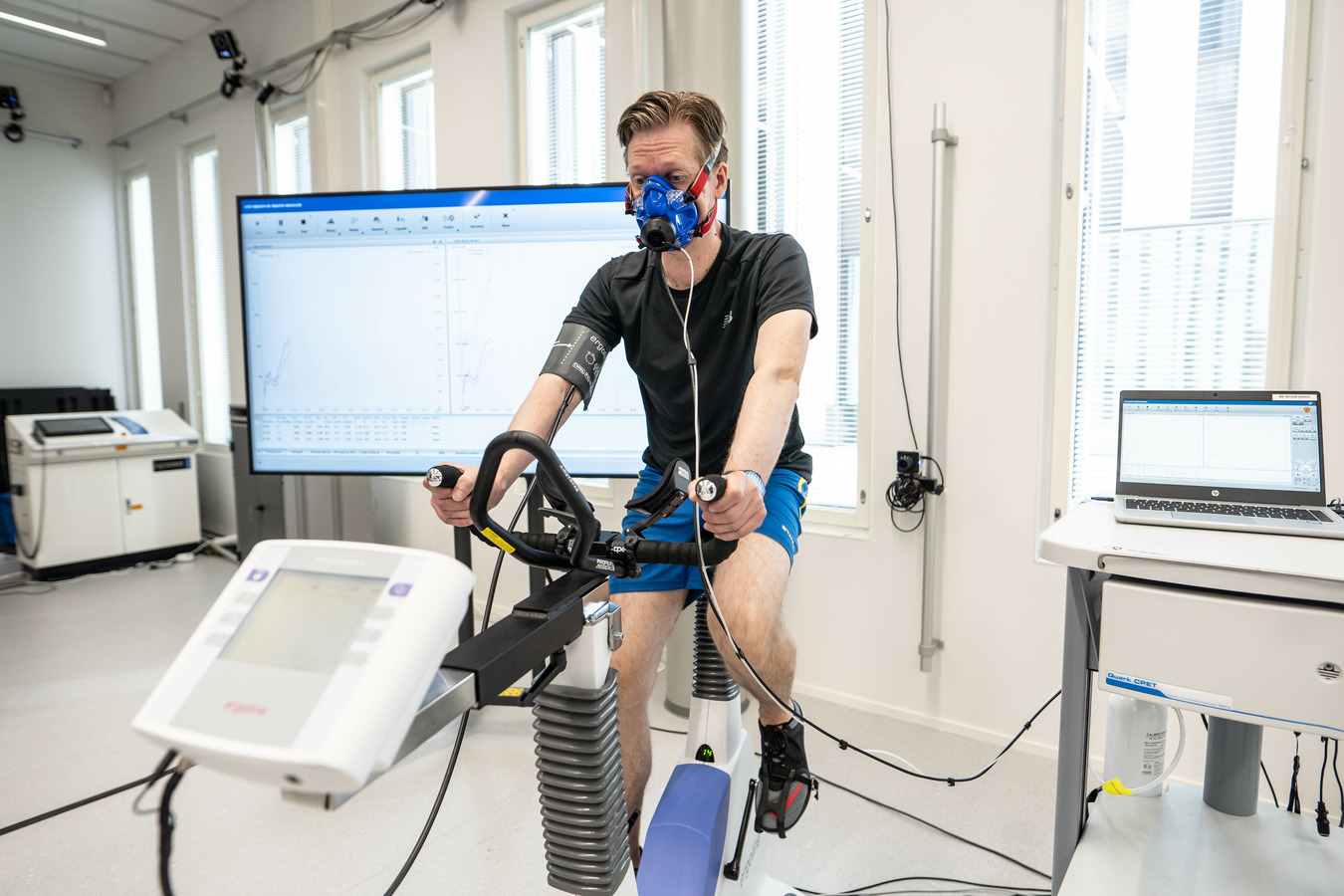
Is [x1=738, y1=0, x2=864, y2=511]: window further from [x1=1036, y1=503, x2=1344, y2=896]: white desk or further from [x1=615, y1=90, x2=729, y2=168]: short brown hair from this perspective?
[x1=1036, y1=503, x2=1344, y2=896]: white desk

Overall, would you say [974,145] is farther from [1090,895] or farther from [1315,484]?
[1090,895]

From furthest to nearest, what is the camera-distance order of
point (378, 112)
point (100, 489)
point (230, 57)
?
point (230, 57) < point (100, 489) < point (378, 112)

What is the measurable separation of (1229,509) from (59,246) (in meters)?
7.52

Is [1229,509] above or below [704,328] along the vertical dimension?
below

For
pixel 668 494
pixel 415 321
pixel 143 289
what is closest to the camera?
pixel 668 494

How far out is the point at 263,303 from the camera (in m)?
2.44

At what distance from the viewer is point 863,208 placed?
2369 mm

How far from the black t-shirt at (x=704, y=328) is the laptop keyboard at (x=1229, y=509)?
63 cm

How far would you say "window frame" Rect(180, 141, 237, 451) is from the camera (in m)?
5.37

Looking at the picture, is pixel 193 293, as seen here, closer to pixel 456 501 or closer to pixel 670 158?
pixel 670 158

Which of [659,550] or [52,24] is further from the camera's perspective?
[52,24]

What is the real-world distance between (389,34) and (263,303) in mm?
2128

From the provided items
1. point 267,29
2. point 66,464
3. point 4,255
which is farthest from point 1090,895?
point 4,255

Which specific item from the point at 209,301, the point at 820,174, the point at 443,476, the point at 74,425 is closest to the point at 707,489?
the point at 443,476
